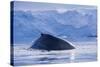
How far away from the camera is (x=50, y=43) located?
5.49 feet

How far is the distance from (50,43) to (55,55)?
0.11 metres

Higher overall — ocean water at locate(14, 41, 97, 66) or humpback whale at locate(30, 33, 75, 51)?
humpback whale at locate(30, 33, 75, 51)

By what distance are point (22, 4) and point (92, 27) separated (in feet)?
2.25

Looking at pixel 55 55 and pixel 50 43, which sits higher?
pixel 50 43

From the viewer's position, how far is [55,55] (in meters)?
1.67

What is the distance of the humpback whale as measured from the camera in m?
1.63

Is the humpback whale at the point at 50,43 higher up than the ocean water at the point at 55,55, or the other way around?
the humpback whale at the point at 50,43

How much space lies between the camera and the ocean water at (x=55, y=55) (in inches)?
61.7

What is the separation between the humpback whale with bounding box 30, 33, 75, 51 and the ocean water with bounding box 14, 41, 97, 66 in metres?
0.03

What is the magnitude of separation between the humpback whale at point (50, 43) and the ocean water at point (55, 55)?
3 centimetres

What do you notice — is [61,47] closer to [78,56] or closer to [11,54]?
[78,56]

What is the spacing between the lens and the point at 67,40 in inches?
67.8
